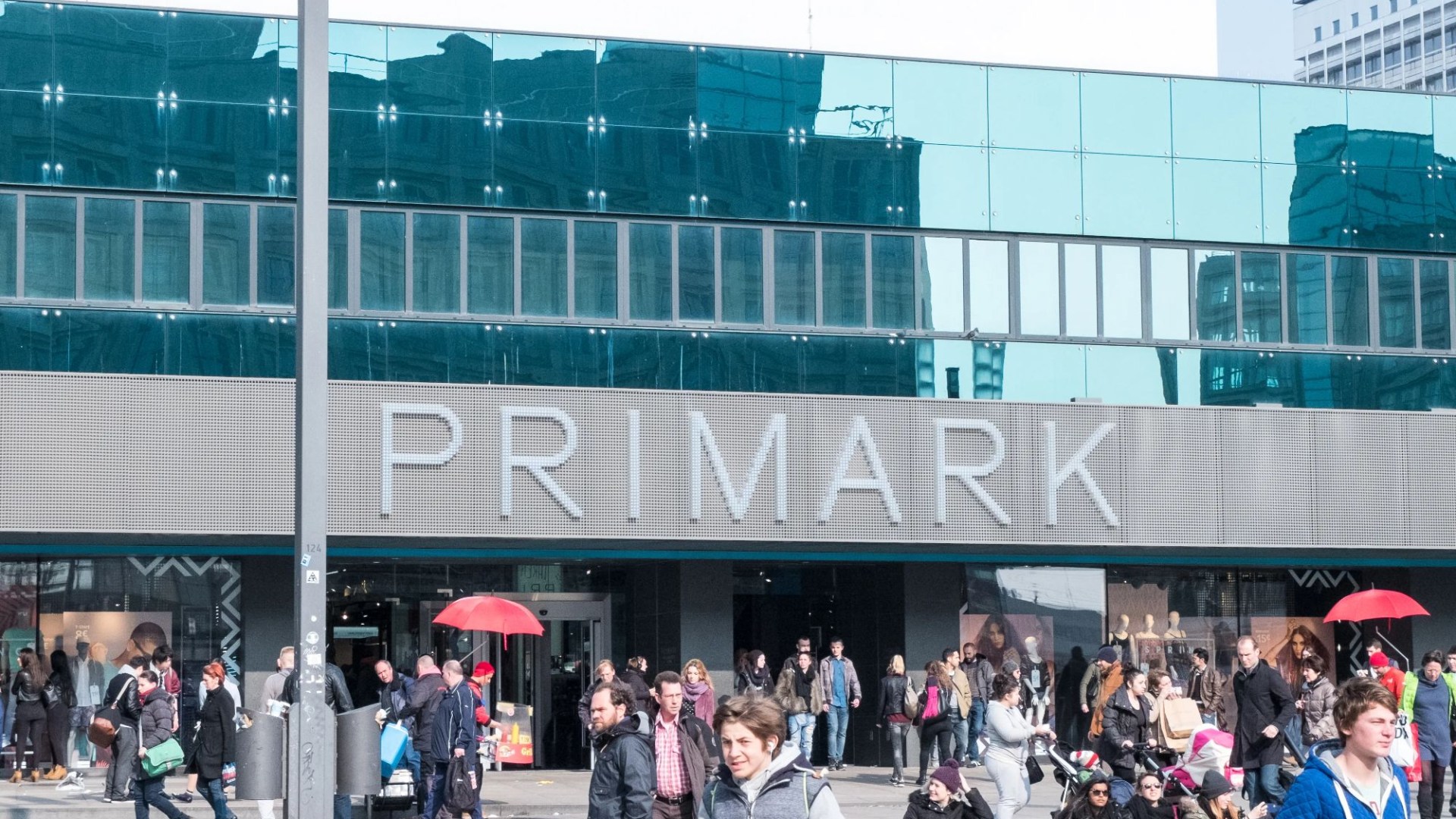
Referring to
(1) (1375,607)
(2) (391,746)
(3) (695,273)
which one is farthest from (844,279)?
(2) (391,746)

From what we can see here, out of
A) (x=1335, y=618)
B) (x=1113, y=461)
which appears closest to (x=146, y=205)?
(x=1113, y=461)

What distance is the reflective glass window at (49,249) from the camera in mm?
22094

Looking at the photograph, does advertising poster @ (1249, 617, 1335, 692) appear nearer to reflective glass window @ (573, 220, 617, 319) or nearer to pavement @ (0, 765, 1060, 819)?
pavement @ (0, 765, 1060, 819)

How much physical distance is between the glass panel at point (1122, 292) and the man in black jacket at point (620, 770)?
1597 centimetres

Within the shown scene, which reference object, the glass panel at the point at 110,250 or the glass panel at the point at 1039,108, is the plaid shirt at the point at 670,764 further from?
the glass panel at the point at 1039,108

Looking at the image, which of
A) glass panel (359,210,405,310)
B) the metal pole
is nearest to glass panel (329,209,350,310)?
glass panel (359,210,405,310)

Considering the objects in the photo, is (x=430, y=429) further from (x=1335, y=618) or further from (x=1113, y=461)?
(x=1335, y=618)

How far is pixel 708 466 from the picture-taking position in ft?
75.4

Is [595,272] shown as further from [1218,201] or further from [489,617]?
[1218,201]

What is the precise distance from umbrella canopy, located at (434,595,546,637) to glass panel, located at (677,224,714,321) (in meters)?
4.51

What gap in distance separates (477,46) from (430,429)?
15.8ft

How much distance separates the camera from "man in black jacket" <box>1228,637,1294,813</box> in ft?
54.9

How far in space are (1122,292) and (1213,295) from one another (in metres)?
1.31

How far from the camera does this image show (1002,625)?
2609 centimetres
